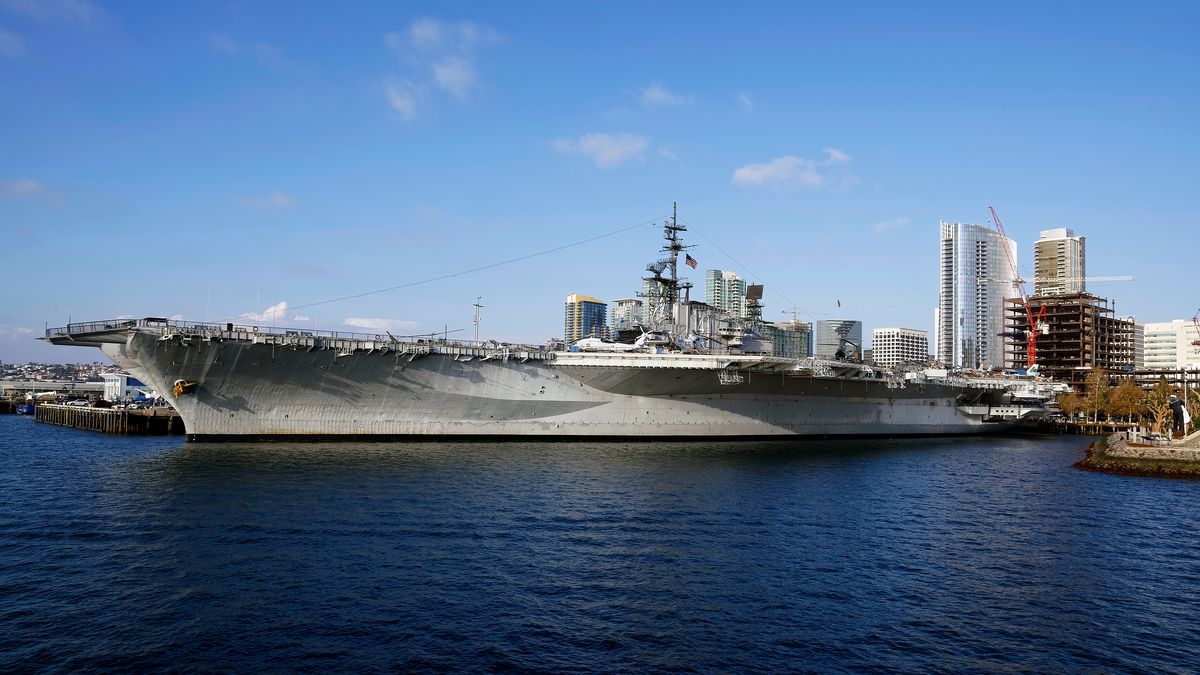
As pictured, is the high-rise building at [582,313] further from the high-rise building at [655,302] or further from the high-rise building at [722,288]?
the high-rise building at [655,302]

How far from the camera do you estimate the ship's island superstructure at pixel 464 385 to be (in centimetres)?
2998

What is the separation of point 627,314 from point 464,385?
16.2m

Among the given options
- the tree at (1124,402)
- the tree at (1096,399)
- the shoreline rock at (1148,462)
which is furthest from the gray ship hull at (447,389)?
the tree at (1096,399)

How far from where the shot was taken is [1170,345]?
537ft

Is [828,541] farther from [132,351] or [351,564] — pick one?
[132,351]

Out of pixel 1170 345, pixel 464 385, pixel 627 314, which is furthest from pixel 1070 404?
pixel 1170 345

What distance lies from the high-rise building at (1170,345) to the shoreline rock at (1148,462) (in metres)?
149

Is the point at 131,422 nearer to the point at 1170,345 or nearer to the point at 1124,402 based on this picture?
the point at 1124,402

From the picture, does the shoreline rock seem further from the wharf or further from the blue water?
the wharf

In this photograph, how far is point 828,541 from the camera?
16.9 meters

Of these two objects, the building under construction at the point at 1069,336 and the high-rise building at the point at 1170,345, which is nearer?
the building under construction at the point at 1069,336

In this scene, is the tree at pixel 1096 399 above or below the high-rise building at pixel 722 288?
below

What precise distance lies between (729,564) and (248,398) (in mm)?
24055

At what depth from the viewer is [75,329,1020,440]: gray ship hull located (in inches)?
1188
